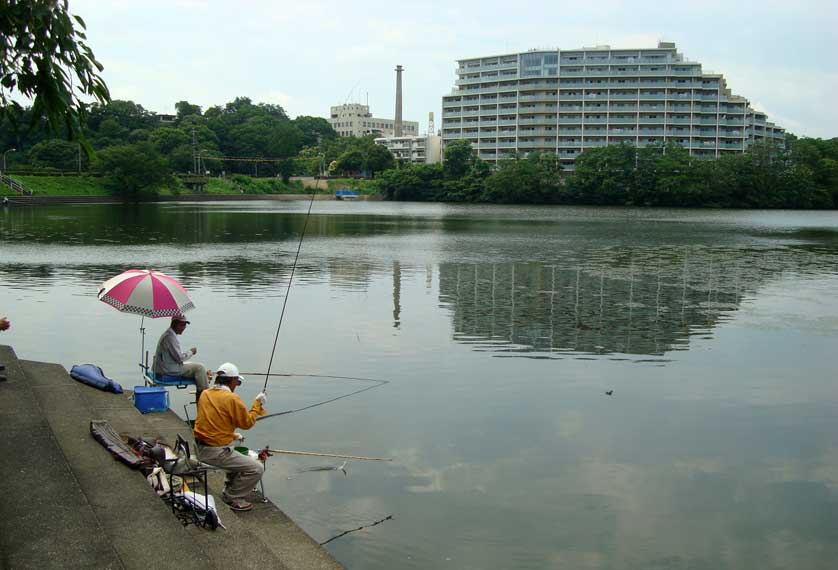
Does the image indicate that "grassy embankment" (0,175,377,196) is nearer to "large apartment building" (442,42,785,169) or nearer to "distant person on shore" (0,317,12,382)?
"large apartment building" (442,42,785,169)

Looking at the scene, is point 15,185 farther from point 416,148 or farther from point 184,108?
point 416,148

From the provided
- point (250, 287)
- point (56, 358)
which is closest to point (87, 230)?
point (250, 287)

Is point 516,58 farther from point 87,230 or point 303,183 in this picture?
point 87,230

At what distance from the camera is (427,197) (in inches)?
5123

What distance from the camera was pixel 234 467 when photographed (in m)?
7.17

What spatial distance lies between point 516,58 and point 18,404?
493 ft

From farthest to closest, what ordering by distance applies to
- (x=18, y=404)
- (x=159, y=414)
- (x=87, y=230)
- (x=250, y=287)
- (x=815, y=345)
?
(x=87, y=230)
(x=250, y=287)
(x=815, y=345)
(x=159, y=414)
(x=18, y=404)

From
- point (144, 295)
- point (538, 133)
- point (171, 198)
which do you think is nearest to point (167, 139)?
point (171, 198)

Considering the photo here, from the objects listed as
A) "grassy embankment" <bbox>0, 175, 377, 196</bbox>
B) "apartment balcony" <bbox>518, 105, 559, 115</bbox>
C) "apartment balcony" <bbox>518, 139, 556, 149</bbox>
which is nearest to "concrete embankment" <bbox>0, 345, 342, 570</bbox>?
"grassy embankment" <bbox>0, 175, 377, 196</bbox>

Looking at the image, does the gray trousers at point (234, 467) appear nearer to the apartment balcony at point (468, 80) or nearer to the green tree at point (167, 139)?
the green tree at point (167, 139)

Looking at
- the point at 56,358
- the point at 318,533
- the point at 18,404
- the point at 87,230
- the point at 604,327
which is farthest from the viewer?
the point at 87,230

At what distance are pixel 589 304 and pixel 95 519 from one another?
52.3ft

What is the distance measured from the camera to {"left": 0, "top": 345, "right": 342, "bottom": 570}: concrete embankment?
5.46 meters

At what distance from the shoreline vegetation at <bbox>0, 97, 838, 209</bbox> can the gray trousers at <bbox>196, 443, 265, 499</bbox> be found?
286 ft
